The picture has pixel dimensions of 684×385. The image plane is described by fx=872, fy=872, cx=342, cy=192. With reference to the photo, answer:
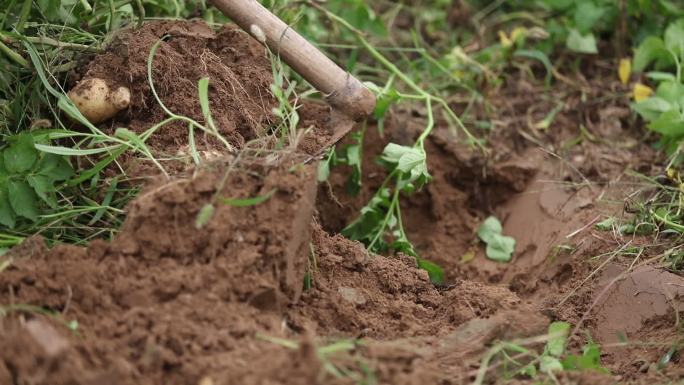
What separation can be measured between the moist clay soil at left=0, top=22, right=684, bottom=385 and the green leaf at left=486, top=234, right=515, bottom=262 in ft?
0.12

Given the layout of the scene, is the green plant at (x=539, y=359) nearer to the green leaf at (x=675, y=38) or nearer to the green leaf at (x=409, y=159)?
the green leaf at (x=409, y=159)

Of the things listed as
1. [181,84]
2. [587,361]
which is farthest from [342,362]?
[181,84]

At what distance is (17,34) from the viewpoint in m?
2.37

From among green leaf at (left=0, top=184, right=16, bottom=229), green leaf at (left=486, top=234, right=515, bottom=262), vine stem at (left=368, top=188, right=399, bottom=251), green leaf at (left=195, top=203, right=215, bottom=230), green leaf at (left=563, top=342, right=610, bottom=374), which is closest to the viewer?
green leaf at (left=195, top=203, right=215, bottom=230)

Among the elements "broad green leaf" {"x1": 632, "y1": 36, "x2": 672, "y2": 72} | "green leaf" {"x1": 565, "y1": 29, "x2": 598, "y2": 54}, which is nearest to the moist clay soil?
"broad green leaf" {"x1": 632, "y1": 36, "x2": 672, "y2": 72}

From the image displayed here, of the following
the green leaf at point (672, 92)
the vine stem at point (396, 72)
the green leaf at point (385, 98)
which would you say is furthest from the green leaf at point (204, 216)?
the green leaf at point (672, 92)

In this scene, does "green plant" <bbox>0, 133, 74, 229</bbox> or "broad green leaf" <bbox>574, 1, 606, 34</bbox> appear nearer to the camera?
"green plant" <bbox>0, 133, 74, 229</bbox>

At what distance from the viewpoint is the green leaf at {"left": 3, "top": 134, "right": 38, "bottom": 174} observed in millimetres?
2187

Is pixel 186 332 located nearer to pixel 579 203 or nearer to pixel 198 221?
pixel 198 221

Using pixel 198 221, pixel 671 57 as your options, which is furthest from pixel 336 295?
pixel 671 57

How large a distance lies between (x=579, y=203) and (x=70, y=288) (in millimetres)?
1770

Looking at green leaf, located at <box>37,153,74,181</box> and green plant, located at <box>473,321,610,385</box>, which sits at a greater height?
green leaf, located at <box>37,153,74,181</box>

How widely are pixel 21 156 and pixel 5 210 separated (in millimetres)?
140

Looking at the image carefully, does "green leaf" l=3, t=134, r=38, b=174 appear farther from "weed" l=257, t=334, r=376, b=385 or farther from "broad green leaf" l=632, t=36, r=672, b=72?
"broad green leaf" l=632, t=36, r=672, b=72
